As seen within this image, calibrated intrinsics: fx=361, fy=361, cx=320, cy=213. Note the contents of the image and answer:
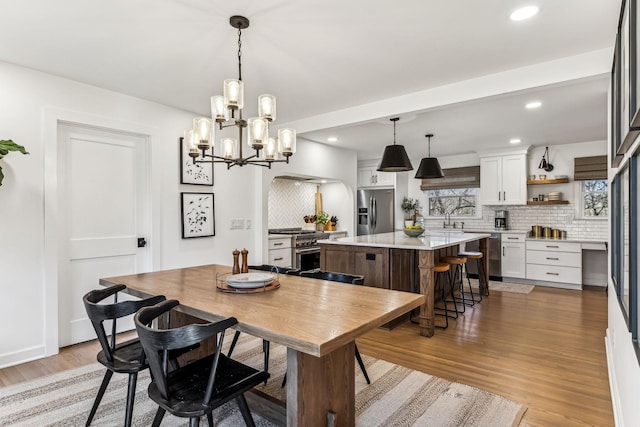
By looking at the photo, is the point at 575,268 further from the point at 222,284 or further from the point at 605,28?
the point at 222,284

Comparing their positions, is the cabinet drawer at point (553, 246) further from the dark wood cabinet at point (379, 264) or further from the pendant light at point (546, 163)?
the dark wood cabinet at point (379, 264)

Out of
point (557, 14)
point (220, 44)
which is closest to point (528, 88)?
point (557, 14)

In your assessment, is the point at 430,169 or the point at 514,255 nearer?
the point at 430,169

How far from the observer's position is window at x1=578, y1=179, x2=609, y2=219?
5867 mm

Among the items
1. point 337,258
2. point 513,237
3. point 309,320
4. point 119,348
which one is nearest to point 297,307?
point 309,320

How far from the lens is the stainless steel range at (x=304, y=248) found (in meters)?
5.60

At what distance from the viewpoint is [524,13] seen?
218 centimetres

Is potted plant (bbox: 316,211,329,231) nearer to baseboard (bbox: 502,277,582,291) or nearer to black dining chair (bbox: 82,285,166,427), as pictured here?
baseboard (bbox: 502,277,582,291)

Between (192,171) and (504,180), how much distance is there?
17.2 feet

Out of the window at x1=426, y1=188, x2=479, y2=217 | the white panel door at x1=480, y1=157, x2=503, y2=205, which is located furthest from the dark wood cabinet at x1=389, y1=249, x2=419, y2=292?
the window at x1=426, y1=188, x2=479, y2=217

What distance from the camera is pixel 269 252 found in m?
5.20

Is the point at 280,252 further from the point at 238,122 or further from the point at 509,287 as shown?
the point at 509,287

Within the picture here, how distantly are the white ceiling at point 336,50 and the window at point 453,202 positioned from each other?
306 centimetres

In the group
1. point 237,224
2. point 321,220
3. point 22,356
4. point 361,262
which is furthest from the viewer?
point 321,220
